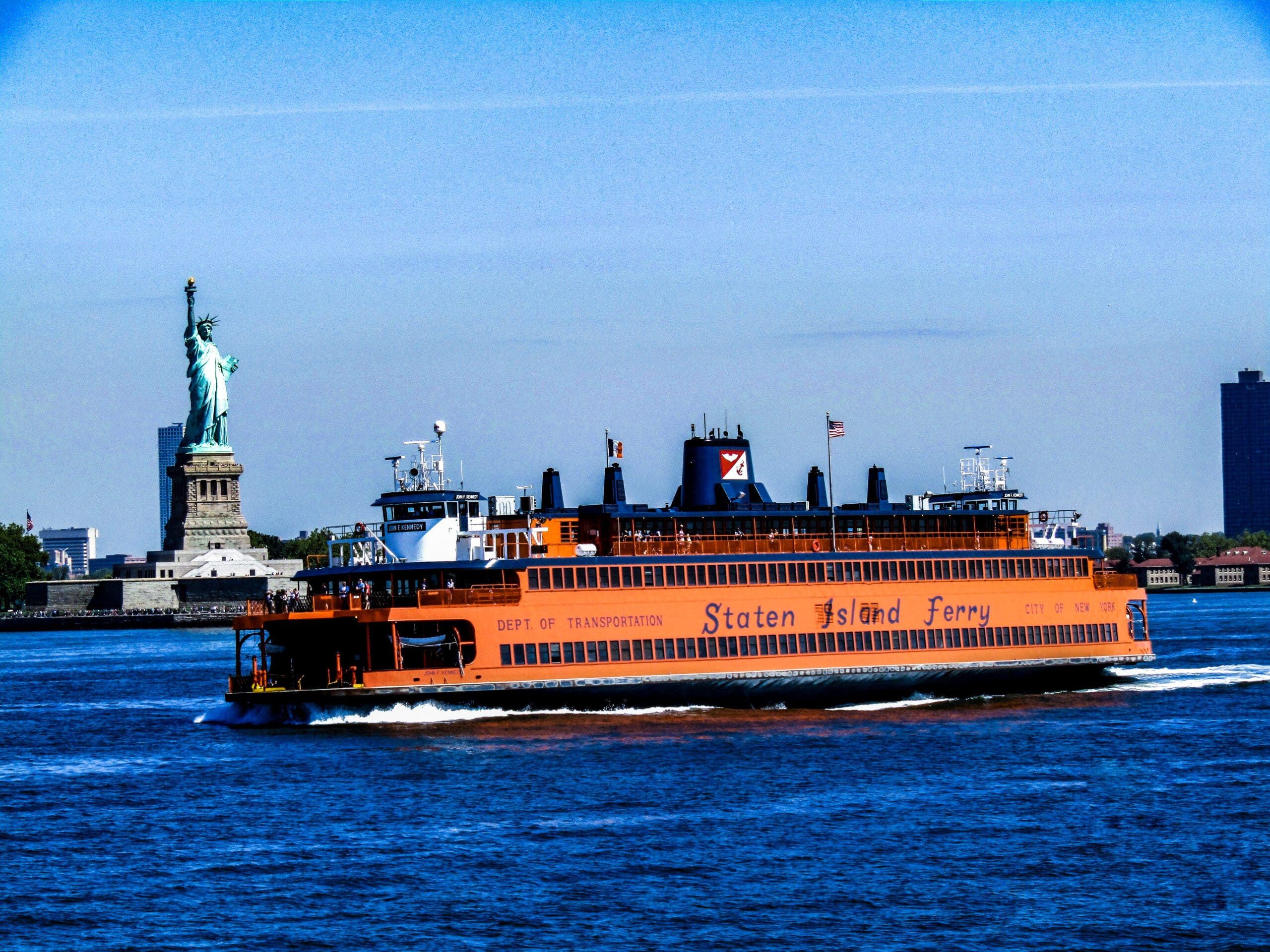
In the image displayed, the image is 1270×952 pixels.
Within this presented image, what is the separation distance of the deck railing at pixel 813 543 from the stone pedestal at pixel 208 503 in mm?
124152

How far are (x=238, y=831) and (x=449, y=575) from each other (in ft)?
59.3

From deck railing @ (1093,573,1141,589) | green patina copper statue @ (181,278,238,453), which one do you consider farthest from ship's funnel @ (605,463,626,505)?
green patina copper statue @ (181,278,238,453)

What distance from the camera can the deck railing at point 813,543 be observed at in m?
58.0

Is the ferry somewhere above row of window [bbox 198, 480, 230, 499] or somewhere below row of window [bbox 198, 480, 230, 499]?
below

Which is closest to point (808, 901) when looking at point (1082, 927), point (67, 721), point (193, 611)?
point (1082, 927)

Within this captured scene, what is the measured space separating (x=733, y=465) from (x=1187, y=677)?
1992 centimetres

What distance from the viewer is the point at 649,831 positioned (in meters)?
37.1

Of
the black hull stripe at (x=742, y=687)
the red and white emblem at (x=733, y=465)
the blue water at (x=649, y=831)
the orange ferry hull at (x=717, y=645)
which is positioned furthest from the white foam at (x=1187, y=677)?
the red and white emblem at (x=733, y=465)

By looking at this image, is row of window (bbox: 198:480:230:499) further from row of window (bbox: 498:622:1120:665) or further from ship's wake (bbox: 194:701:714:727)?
row of window (bbox: 498:622:1120:665)

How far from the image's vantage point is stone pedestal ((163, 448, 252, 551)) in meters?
177

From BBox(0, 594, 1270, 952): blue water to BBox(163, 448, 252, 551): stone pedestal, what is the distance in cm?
12248

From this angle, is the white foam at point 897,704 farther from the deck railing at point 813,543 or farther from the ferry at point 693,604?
the deck railing at point 813,543

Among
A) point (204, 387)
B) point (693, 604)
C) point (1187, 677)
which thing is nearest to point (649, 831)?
point (693, 604)

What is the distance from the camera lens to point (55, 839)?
3762 centimetres
